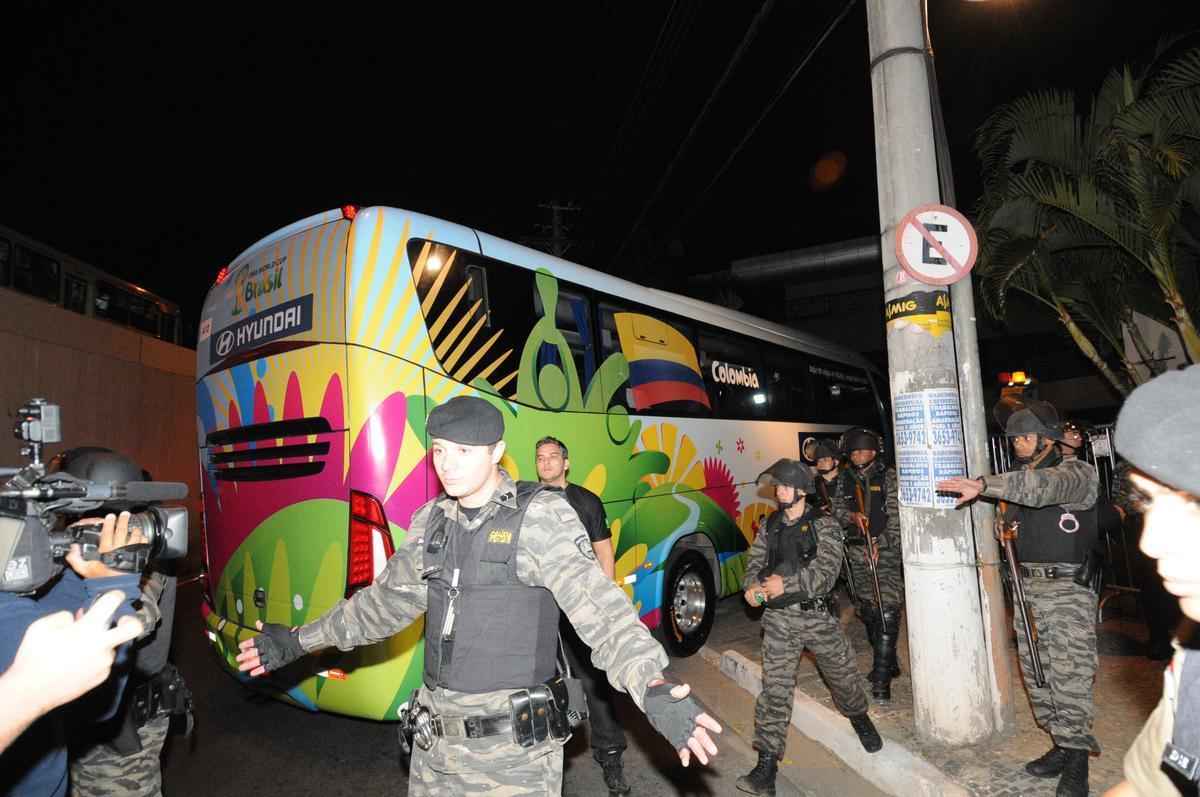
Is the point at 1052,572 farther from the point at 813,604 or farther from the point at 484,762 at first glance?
the point at 484,762

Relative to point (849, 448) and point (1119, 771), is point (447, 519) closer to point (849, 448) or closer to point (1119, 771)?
point (1119, 771)

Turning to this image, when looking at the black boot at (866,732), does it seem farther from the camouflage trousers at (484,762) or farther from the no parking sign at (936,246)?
the no parking sign at (936,246)

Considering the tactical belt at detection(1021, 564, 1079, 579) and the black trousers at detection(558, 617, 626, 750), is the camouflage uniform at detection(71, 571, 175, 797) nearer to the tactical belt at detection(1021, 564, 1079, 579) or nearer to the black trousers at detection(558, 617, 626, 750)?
the black trousers at detection(558, 617, 626, 750)

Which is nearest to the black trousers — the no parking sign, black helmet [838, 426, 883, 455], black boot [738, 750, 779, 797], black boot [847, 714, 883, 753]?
black boot [738, 750, 779, 797]

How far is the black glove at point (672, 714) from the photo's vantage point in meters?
1.77

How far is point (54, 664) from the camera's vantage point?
1.21 meters

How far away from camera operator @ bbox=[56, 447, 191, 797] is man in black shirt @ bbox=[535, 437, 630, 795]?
181 cm

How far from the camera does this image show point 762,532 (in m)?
4.14

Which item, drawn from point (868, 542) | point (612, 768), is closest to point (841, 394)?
point (868, 542)

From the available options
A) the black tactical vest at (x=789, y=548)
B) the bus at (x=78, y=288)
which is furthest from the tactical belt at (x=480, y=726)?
the bus at (x=78, y=288)

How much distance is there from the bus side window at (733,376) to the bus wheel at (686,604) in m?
1.54

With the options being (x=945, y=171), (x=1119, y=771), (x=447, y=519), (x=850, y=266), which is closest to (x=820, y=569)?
(x=1119, y=771)

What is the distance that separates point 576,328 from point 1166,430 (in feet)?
14.2

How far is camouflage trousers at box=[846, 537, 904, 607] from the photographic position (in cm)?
530
